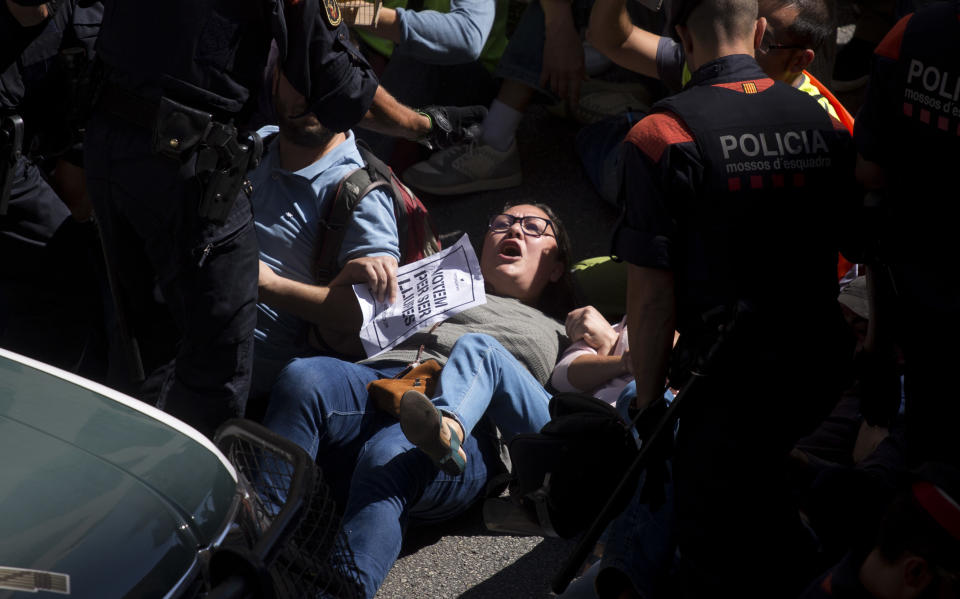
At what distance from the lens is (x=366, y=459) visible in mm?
3154

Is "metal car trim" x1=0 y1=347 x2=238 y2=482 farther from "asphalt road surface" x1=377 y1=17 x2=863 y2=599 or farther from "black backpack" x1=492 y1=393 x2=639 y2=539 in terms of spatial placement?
"asphalt road surface" x1=377 y1=17 x2=863 y2=599

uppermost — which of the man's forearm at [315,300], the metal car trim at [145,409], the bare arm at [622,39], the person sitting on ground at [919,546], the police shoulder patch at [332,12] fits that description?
the police shoulder patch at [332,12]

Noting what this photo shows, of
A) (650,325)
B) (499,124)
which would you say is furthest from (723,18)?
(499,124)

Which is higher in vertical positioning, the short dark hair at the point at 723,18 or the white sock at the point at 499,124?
the short dark hair at the point at 723,18

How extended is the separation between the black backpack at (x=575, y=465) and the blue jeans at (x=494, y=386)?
709 mm

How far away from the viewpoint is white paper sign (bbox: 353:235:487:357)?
140 inches

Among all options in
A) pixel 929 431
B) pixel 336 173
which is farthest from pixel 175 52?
pixel 929 431

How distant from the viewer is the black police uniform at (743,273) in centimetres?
224

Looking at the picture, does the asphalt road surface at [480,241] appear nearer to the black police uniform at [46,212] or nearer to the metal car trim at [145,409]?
the metal car trim at [145,409]

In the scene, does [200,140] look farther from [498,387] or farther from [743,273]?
[743,273]

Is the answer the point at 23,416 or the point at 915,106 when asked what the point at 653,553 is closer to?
the point at 915,106

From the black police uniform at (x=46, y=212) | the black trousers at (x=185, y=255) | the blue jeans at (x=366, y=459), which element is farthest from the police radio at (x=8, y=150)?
the blue jeans at (x=366, y=459)

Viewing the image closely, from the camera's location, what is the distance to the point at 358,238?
142 inches

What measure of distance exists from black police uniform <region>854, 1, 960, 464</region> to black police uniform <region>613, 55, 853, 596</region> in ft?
0.39
